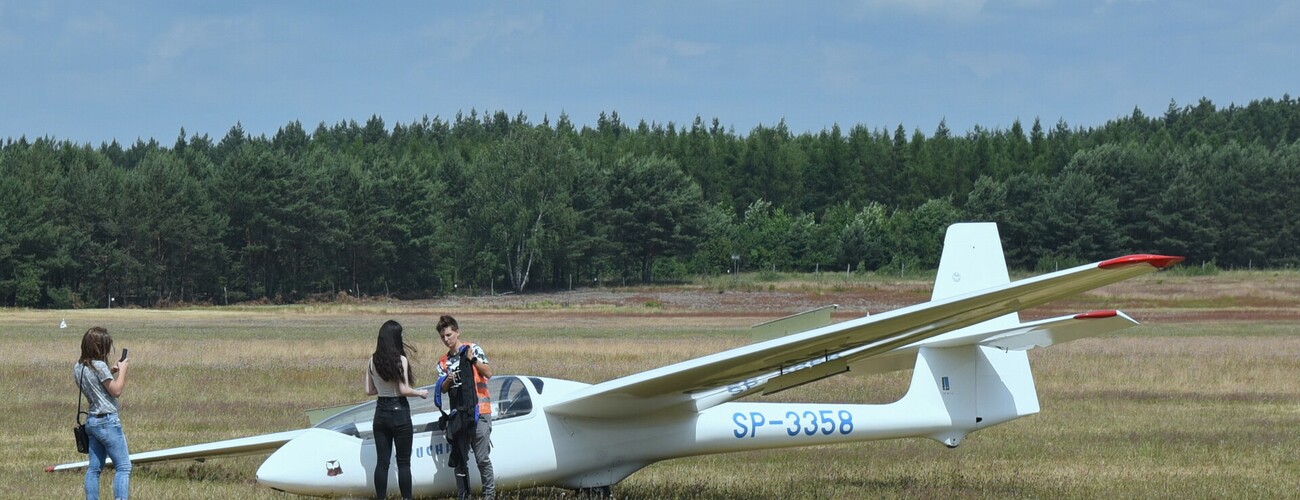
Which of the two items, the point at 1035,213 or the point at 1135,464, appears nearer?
the point at 1135,464

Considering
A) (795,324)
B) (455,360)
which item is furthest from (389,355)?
(795,324)

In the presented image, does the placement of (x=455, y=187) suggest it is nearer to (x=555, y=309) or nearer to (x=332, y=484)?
(x=555, y=309)

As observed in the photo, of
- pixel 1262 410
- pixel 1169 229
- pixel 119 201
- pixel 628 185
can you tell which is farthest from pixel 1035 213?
pixel 1262 410

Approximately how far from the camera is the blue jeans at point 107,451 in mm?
8930

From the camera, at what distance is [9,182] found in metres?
78.8

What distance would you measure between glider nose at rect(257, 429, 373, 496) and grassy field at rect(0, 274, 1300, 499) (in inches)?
40.5

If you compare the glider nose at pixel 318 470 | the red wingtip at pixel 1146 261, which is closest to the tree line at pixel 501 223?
the glider nose at pixel 318 470

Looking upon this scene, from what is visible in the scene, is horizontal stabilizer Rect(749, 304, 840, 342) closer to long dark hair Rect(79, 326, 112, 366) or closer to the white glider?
the white glider

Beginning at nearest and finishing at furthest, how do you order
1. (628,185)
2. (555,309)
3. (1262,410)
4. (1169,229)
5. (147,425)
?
(147,425) → (1262,410) → (555,309) → (628,185) → (1169,229)

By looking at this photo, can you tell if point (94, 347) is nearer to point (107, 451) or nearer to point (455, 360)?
point (107, 451)

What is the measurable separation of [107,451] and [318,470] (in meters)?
1.53

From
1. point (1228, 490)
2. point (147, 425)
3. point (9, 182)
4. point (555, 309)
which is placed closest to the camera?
point (1228, 490)

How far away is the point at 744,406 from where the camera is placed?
36.1ft

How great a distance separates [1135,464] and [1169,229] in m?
95.6
